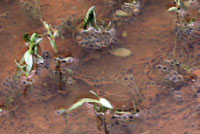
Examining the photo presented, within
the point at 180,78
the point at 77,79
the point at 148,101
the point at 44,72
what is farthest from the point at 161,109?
the point at 44,72

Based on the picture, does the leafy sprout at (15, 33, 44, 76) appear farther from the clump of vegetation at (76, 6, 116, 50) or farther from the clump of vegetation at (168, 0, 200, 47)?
the clump of vegetation at (168, 0, 200, 47)

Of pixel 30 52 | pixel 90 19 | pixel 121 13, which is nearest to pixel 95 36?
pixel 90 19

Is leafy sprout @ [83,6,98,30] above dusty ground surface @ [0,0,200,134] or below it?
above

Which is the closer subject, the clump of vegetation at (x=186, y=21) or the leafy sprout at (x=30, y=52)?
the leafy sprout at (x=30, y=52)

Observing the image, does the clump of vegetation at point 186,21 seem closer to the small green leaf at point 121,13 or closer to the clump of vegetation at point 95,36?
the small green leaf at point 121,13

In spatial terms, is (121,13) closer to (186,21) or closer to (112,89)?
(186,21)

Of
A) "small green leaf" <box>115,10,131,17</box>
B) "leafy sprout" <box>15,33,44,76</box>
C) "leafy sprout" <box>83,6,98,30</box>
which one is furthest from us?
"small green leaf" <box>115,10,131,17</box>

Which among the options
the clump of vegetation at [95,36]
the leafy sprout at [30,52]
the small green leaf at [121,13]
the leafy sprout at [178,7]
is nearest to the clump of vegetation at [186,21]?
the leafy sprout at [178,7]

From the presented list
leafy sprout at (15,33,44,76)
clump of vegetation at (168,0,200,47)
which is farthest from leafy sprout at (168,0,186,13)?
leafy sprout at (15,33,44,76)
